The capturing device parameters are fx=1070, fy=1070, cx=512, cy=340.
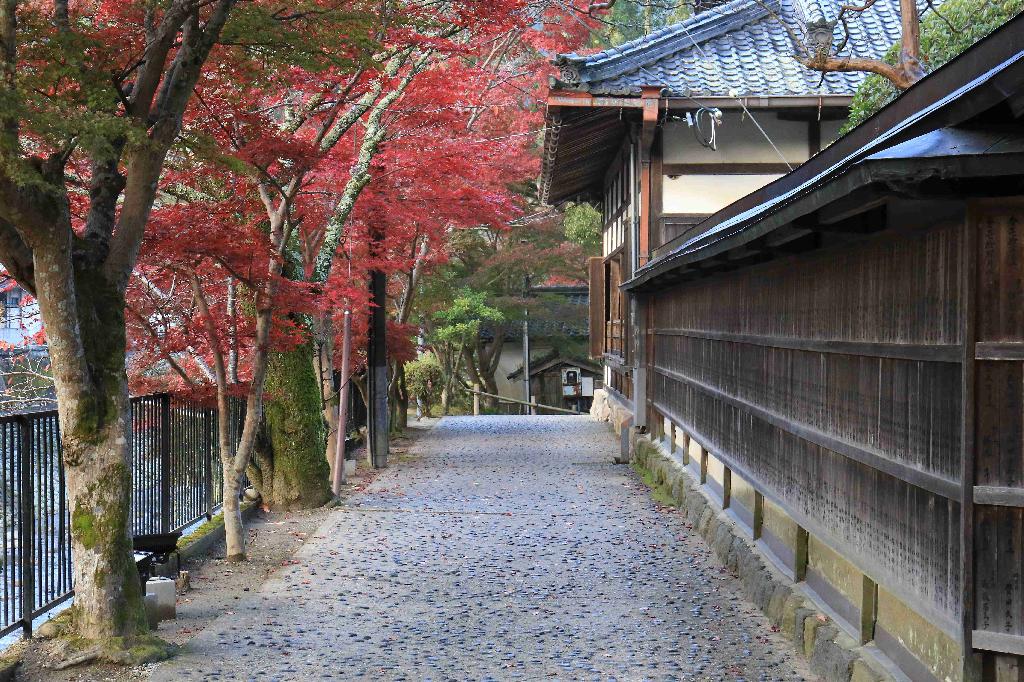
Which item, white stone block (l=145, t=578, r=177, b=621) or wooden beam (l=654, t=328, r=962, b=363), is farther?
white stone block (l=145, t=578, r=177, b=621)

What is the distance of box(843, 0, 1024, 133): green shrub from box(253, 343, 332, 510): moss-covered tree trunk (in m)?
7.31

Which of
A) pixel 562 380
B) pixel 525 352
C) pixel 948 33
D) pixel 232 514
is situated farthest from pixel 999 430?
pixel 562 380

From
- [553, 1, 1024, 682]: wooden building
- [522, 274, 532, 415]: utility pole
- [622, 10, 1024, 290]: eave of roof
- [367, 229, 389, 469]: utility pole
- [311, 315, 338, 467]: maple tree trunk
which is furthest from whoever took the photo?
[522, 274, 532, 415]: utility pole

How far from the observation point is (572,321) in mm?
35156

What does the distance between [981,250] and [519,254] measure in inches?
1029

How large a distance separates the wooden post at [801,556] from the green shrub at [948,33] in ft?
12.2

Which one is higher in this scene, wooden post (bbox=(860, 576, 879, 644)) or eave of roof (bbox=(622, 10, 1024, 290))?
eave of roof (bbox=(622, 10, 1024, 290))

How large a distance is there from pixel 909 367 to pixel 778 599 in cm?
336

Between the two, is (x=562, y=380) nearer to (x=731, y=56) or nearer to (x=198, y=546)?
(x=731, y=56)

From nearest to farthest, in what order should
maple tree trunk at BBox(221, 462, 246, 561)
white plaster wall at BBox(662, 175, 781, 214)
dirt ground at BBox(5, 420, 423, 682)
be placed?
1. dirt ground at BBox(5, 420, 423, 682)
2. maple tree trunk at BBox(221, 462, 246, 561)
3. white plaster wall at BBox(662, 175, 781, 214)

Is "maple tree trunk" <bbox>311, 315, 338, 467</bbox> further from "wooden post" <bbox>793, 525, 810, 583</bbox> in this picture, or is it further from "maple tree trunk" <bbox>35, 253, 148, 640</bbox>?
"wooden post" <bbox>793, 525, 810, 583</bbox>

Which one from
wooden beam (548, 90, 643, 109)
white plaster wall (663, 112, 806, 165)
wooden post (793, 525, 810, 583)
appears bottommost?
wooden post (793, 525, 810, 583)

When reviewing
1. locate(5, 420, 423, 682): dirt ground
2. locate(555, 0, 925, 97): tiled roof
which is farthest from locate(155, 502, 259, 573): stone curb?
→ locate(555, 0, 925, 97): tiled roof

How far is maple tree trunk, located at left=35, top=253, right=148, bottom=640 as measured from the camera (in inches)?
268
